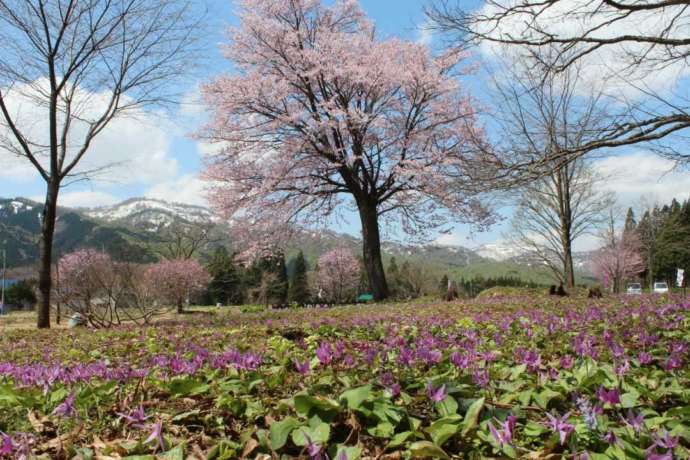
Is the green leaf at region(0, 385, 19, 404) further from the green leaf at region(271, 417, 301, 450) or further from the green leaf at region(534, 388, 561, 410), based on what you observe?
the green leaf at region(534, 388, 561, 410)

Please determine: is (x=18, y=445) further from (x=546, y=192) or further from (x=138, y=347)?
(x=546, y=192)

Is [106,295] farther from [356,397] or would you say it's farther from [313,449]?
[313,449]

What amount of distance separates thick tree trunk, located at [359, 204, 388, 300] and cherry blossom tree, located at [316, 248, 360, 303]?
4541cm

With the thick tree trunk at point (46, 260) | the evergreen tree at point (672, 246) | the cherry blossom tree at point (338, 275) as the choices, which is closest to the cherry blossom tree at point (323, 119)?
the thick tree trunk at point (46, 260)

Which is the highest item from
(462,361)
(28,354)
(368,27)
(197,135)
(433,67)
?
(368,27)

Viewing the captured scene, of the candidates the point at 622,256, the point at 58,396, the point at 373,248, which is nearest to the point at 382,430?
the point at 58,396

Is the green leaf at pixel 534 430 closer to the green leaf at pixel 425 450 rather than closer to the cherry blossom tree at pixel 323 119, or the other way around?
the green leaf at pixel 425 450

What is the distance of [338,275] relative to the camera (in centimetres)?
6762

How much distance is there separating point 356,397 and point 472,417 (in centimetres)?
40

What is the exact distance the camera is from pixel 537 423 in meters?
1.79

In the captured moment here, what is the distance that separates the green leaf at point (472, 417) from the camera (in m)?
1.63

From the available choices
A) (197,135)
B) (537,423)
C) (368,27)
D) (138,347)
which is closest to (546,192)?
(368,27)

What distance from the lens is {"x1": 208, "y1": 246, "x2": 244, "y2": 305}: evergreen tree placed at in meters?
68.2

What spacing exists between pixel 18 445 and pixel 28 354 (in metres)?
4.34
